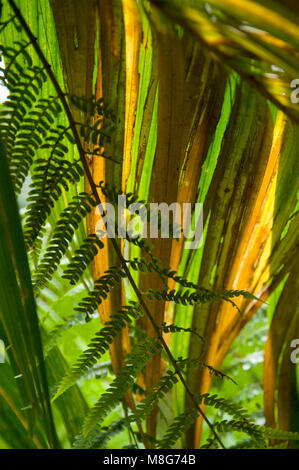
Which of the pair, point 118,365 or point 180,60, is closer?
point 180,60

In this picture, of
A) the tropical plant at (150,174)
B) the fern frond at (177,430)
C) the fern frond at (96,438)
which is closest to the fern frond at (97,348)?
the tropical plant at (150,174)

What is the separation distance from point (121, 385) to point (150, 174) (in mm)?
283

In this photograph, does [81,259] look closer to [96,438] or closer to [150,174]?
[150,174]

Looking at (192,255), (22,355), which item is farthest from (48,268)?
(192,255)

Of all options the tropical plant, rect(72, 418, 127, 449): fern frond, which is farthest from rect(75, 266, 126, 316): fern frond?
rect(72, 418, 127, 449): fern frond

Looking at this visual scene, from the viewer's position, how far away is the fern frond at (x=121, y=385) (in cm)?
50

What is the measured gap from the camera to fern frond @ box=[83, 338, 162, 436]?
50 cm

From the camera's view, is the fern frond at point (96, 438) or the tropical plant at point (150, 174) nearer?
the tropical plant at point (150, 174)

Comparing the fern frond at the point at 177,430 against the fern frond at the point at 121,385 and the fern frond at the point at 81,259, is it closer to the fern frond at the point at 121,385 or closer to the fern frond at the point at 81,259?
the fern frond at the point at 121,385

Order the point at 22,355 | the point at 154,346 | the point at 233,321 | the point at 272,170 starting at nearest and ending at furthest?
the point at 22,355, the point at 154,346, the point at 272,170, the point at 233,321

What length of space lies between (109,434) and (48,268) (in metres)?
0.52

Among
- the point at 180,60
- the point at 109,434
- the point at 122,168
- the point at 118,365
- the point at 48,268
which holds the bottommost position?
the point at 109,434

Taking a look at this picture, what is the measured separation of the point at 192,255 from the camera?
0.70 meters
